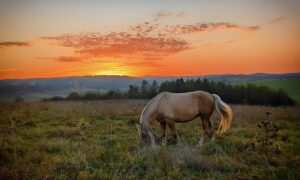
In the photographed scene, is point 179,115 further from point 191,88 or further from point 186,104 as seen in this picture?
point 191,88

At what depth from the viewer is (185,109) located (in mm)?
6191

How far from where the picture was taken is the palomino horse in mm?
6035

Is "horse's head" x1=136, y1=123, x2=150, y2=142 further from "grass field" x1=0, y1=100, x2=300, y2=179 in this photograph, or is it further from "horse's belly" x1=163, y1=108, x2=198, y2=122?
"horse's belly" x1=163, y1=108, x2=198, y2=122

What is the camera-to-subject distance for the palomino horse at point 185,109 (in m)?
6.04

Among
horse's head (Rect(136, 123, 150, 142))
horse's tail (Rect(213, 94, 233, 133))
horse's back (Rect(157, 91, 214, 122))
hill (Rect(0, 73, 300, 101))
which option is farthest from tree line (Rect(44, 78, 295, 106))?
horse's head (Rect(136, 123, 150, 142))

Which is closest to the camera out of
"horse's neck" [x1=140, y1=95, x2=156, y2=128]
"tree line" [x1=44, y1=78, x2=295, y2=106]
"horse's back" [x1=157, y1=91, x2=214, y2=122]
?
"horse's neck" [x1=140, y1=95, x2=156, y2=128]

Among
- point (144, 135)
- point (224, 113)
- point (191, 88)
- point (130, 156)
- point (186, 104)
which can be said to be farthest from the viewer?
point (191, 88)

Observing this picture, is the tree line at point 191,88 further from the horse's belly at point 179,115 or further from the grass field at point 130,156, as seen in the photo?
the horse's belly at point 179,115

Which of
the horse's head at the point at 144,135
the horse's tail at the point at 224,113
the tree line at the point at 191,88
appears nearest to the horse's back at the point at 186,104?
the horse's tail at the point at 224,113

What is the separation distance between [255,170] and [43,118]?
22.3 ft

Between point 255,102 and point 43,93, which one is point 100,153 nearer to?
point 43,93

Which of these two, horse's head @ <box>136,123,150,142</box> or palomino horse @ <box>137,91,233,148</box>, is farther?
palomino horse @ <box>137,91,233,148</box>

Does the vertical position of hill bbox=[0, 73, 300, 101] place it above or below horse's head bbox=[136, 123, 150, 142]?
above

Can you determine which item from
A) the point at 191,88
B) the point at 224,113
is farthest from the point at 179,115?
the point at 191,88
